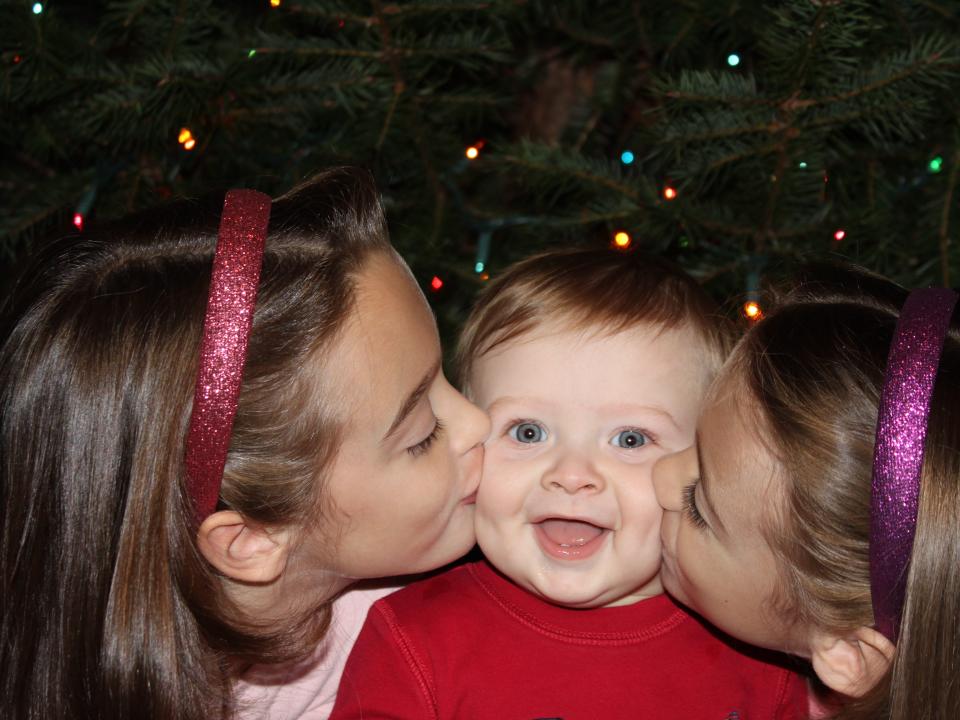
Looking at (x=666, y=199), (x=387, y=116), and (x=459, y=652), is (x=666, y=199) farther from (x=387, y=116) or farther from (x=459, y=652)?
(x=459, y=652)

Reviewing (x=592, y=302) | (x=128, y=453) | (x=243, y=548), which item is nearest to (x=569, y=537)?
(x=592, y=302)

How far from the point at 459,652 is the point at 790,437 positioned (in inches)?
21.3

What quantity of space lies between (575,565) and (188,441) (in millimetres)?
533

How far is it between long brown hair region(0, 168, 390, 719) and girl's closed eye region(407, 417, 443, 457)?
13 centimetres

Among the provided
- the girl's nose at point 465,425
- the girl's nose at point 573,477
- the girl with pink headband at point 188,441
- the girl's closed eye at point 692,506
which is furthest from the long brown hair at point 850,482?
the girl with pink headband at point 188,441

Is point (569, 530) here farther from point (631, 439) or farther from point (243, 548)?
point (243, 548)

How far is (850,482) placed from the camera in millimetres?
1138

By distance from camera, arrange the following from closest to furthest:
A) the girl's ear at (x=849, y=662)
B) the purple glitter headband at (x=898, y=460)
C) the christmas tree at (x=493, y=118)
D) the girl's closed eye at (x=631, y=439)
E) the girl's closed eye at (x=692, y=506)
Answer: the purple glitter headband at (x=898, y=460) < the girl's ear at (x=849, y=662) < the girl's closed eye at (x=692, y=506) < the girl's closed eye at (x=631, y=439) < the christmas tree at (x=493, y=118)

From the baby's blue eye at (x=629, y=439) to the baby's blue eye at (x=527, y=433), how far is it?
0.10 meters

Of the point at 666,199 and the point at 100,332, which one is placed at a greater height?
the point at 666,199

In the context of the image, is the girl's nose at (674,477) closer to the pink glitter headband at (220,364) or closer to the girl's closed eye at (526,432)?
the girl's closed eye at (526,432)

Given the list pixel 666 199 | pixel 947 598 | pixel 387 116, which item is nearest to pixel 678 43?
pixel 666 199

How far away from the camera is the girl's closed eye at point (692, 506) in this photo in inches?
51.2

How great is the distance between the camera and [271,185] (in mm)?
1914
